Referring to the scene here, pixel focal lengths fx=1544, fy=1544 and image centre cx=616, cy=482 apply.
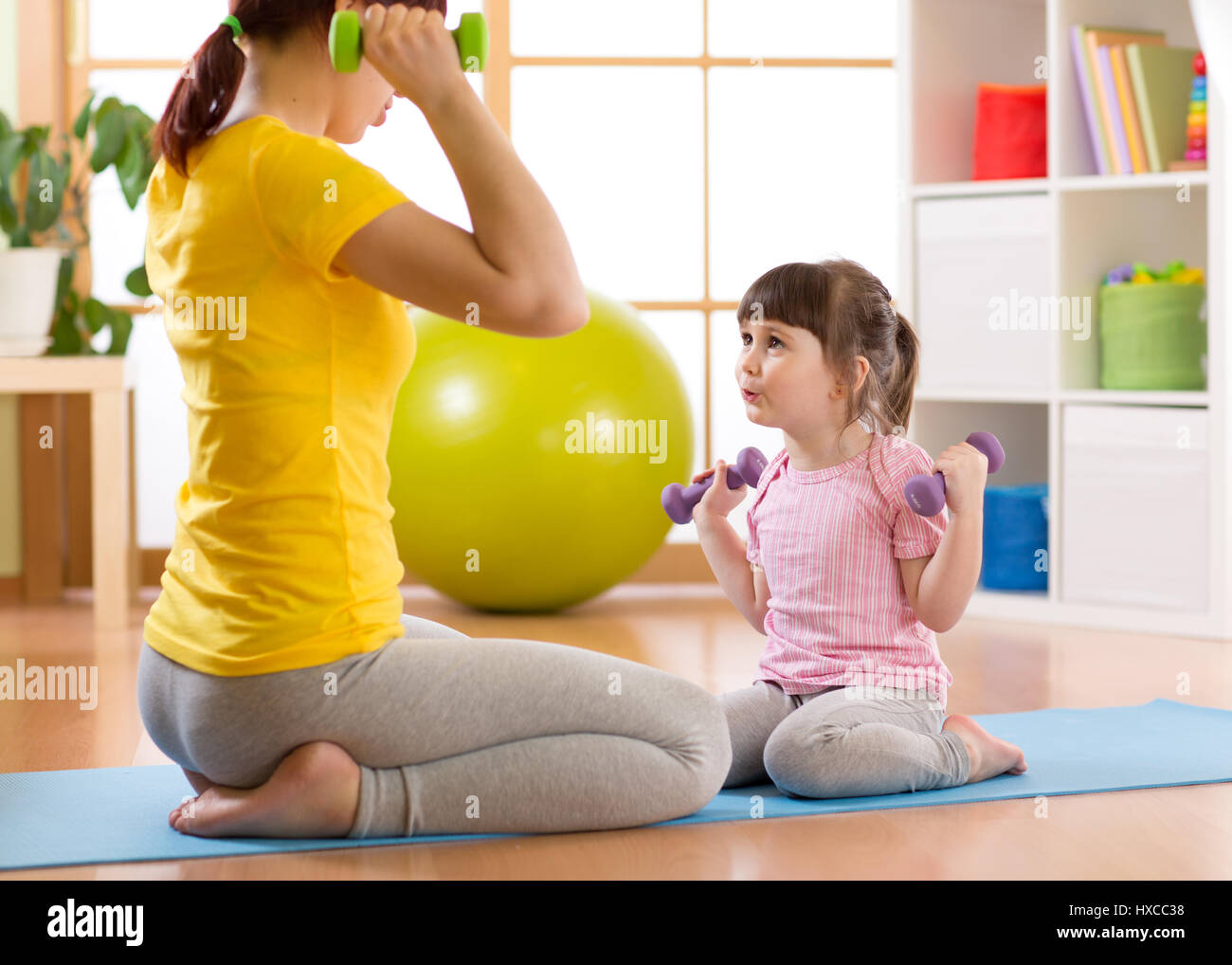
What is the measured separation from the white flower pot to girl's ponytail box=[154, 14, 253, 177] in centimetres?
180

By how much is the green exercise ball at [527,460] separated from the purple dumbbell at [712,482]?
1.10 m

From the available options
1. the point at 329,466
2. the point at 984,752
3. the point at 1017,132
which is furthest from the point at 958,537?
the point at 1017,132

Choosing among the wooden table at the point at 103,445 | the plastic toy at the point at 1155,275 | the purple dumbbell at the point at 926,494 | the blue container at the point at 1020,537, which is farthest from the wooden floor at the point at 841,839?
the plastic toy at the point at 1155,275

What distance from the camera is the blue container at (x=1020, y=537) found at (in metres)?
3.00

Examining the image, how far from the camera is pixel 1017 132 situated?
304 cm

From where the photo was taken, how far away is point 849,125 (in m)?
3.55

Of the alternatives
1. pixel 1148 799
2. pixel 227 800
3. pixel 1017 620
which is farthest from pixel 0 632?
pixel 1148 799

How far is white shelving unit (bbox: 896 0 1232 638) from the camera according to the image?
8.91 ft

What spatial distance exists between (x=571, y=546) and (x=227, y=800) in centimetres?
151

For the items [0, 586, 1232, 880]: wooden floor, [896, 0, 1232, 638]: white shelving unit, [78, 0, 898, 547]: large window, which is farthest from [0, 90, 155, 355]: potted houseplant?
[896, 0, 1232, 638]: white shelving unit

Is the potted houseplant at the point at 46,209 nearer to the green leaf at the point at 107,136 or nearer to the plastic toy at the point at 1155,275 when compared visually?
the green leaf at the point at 107,136

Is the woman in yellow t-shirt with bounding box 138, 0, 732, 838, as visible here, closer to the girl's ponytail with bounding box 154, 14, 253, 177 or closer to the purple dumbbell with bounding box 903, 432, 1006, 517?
the girl's ponytail with bounding box 154, 14, 253, 177

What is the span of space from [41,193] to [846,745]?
2.17 m
